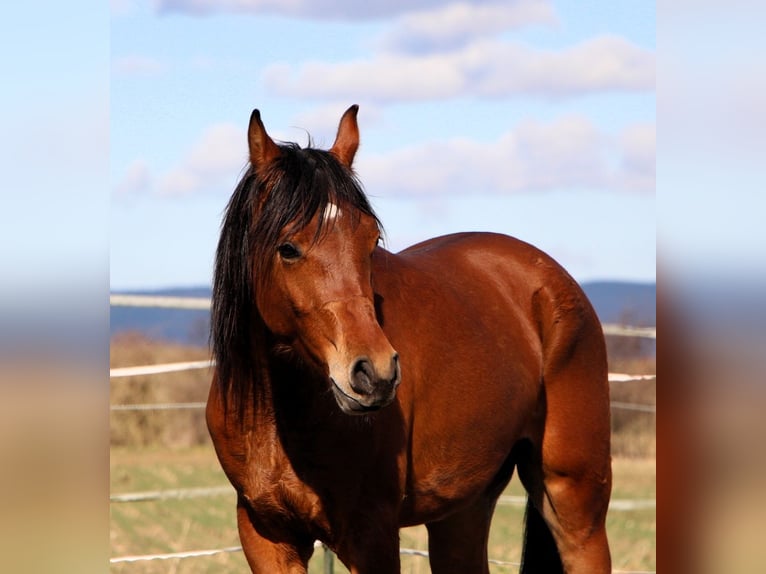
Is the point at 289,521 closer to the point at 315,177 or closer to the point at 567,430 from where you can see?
the point at 315,177

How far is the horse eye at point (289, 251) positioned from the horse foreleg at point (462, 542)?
200 centimetres

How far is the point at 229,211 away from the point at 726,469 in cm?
219

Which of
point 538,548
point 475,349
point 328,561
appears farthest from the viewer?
point 328,561

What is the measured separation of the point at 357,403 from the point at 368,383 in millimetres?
72

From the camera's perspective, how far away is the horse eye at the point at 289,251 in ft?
9.78

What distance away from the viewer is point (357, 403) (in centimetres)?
277

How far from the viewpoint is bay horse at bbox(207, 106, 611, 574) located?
2.98m

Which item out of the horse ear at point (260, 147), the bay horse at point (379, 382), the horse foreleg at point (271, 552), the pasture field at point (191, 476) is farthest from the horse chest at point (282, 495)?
the pasture field at point (191, 476)

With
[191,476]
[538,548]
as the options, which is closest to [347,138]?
[538,548]

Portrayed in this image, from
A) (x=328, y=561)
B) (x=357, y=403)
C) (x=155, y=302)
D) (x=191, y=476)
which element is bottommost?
(x=191, y=476)

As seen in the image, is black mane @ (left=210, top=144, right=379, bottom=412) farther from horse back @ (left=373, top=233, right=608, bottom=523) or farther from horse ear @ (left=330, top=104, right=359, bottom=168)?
horse back @ (left=373, top=233, right=608, bottom=523)

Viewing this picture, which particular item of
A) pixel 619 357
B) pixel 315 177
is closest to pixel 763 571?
pixel 315 177

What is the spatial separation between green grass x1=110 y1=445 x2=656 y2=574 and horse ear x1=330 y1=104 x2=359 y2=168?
4.72 m

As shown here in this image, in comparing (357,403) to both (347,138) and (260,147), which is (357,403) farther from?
(347,138)
